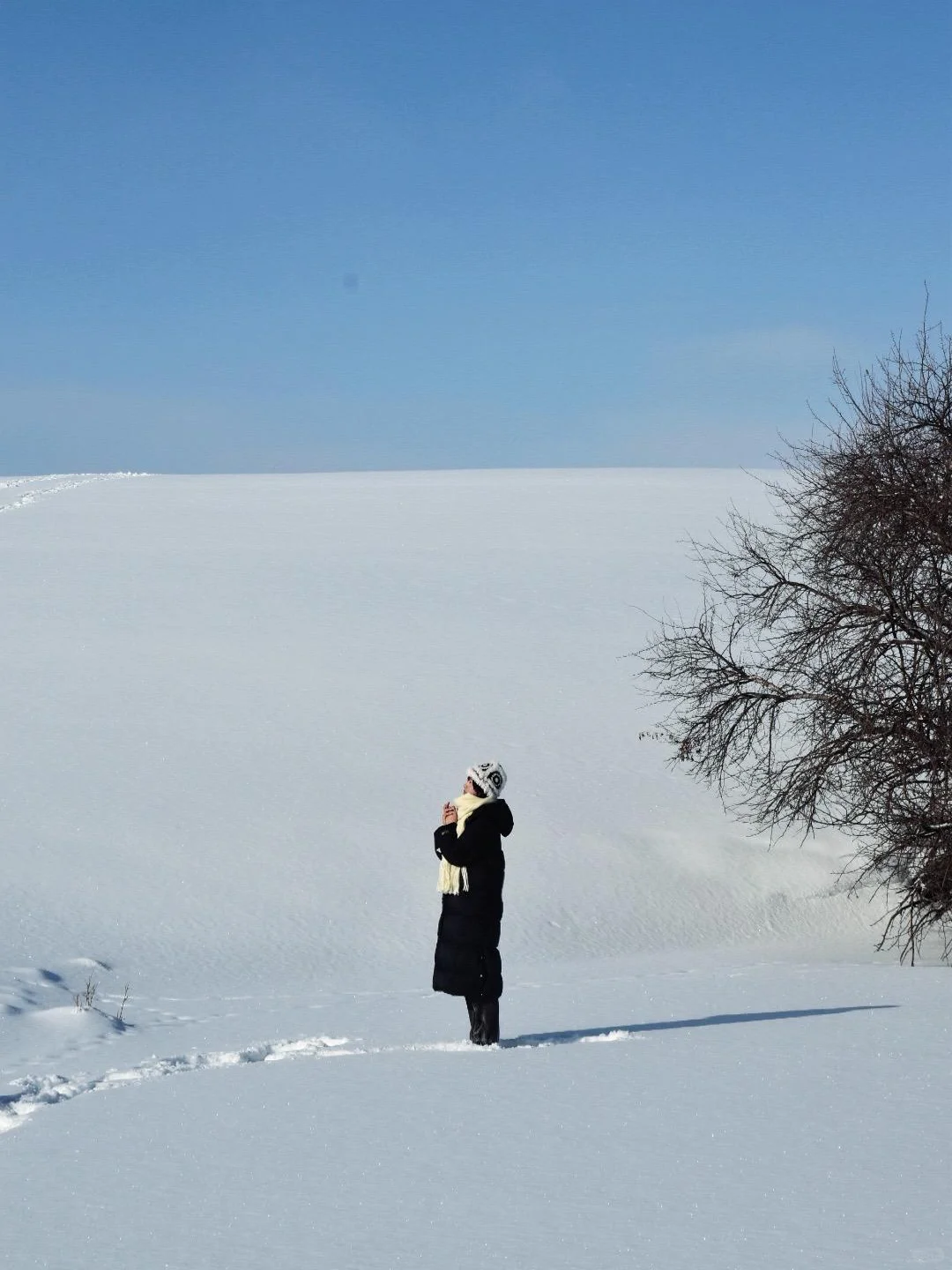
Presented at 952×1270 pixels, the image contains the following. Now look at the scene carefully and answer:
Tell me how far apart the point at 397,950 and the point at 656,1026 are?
5292 mm

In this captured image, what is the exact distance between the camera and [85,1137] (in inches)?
214

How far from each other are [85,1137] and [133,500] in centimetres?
3655

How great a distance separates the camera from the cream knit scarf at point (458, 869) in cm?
749

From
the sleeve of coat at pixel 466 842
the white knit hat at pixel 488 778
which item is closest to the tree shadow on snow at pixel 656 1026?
the sleeve of coat at pixel 466 842

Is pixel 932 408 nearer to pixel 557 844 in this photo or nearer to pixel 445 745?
pixel 557 844

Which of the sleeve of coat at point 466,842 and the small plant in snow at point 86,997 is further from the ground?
the sleeve of coat at point 466,842

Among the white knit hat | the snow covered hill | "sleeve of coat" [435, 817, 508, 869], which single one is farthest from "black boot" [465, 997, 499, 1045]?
the snow covered hill

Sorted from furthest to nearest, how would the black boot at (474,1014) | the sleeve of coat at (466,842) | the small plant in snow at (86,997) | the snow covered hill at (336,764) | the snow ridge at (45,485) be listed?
1. the snow ridge at (45,485)
2. the snow covered hill at (336,764)
3. the small plant in snow at (86,997)
4. the black boot at (474,1014)
5. the sleeve of coat at (466,842)

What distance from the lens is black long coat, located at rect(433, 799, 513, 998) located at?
295 inches

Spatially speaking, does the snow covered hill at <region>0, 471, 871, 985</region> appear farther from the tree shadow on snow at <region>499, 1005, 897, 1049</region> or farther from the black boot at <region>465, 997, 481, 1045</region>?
the black boot at <region>465, 997, 481, 1045</region>

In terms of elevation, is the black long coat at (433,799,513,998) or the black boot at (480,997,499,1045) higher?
the black long coat at (433,799,513,998)

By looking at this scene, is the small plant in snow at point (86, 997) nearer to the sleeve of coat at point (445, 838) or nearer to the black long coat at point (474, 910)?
the black long coat at point (474, 910)

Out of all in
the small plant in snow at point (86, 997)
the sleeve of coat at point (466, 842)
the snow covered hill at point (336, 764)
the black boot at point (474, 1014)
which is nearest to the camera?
the sleeve of coat at point (466, 842)

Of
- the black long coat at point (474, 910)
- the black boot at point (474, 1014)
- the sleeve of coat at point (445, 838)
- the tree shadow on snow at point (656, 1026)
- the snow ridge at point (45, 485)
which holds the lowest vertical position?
the tree shadow on snow at point (656, 1026)
